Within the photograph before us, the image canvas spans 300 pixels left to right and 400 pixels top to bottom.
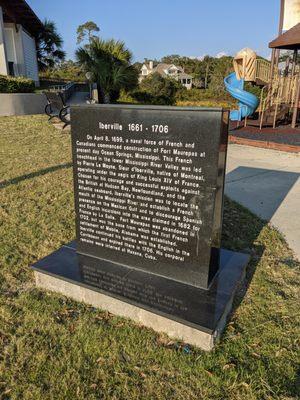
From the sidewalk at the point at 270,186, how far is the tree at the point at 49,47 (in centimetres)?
2776

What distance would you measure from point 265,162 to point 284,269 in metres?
5.02

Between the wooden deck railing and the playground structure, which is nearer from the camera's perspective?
the playground structure

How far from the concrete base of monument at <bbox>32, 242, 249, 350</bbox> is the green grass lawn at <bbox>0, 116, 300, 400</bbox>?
0.09 metres

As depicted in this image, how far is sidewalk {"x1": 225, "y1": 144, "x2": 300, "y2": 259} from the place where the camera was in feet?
15.2

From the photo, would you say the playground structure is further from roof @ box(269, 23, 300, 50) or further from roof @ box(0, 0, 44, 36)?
roof @ box(0, 0, 44, 36)

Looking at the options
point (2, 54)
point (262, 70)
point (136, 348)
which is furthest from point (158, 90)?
point (136, 348)

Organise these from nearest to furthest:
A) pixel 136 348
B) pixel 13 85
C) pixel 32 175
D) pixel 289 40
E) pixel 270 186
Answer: pixel 136 348
pixel 270 186
pixel 32 175
pixel 289 40
pixel 13 85

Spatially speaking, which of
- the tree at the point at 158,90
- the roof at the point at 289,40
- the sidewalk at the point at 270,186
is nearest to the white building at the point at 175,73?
the tree at the point at 158,90

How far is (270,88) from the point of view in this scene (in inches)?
580

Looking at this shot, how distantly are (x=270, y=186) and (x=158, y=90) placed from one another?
33.4m

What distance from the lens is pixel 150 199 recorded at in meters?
2.84

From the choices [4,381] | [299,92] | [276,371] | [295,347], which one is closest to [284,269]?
[295,347]

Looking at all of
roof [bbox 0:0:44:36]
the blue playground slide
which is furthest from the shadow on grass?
roof [bbox 0:0:44:36]

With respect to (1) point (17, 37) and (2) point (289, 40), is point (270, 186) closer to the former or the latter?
(2) point (289, 40)
